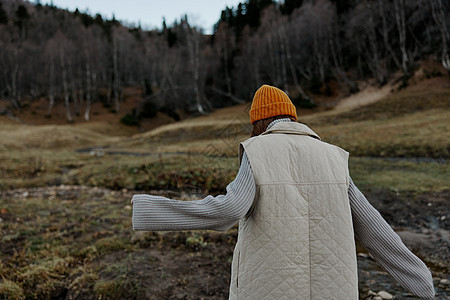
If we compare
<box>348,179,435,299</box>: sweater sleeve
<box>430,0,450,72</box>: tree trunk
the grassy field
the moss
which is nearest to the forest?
<box>430,0,450,72</box>: tree trunk

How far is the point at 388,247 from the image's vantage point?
1.59 meters

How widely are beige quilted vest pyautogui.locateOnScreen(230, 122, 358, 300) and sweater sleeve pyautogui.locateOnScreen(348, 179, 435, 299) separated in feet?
0.46

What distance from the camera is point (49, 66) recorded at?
41.8 m

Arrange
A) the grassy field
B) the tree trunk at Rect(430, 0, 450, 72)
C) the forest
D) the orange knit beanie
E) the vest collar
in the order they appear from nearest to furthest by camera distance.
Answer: the vest collar < the orange knit beanie < the grassy field < the tree trunk at Rect(430, 0, 450, 72) < the forest

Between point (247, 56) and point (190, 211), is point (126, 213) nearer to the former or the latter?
point (190, 211)

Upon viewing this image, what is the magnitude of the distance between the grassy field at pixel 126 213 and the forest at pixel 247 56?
20.1 meters

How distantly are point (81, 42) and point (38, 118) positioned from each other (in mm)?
14973

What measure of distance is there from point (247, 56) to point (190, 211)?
1667 inches

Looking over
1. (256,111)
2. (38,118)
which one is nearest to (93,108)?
(38,118)

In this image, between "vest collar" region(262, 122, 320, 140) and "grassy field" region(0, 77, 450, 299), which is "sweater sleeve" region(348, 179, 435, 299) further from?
Result: "grassy field" region(0, 77, 450, 299)

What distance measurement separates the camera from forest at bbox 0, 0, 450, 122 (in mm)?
32469

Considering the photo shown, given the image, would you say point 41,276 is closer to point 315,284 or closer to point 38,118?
point 315,284

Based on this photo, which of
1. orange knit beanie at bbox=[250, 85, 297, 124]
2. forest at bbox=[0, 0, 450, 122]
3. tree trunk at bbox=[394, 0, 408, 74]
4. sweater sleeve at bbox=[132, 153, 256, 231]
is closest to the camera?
sweater sleeve at bbox=[132, 153, 256, 231]

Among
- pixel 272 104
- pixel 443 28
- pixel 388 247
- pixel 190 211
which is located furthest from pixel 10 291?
pixel 443 28
